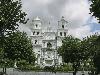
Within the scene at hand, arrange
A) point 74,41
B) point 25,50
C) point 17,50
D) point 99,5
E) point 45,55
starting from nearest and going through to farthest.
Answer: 1. point 99,5
2. point 17,50
3. point 25,50
4. point 74,41
5. point 45,55

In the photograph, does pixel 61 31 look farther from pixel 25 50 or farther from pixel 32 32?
pixel 25 50

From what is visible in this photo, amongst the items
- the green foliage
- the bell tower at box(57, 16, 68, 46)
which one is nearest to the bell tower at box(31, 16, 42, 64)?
the bell tower at box(57, 16, 68, 46)

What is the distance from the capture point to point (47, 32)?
132m

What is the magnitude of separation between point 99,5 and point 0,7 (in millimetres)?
9482

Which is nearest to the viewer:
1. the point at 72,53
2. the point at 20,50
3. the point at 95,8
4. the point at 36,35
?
the point at 95,8

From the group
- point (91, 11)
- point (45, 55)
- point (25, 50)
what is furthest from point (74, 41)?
point (45, 55)

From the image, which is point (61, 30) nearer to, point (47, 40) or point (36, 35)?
point (47, 40)

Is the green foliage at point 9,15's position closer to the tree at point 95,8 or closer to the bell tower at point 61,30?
the tree at point 95,8

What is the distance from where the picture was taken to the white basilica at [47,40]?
130000 mm

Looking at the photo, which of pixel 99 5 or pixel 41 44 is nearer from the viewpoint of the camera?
pixel 99 5

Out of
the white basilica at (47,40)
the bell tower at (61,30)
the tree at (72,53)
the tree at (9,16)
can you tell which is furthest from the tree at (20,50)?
the bell tower at (61,30)

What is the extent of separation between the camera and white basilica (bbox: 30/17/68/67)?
130 meters

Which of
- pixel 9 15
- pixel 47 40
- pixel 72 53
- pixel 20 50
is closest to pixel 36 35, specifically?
pixel 47 40

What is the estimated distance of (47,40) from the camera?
13300 cm
